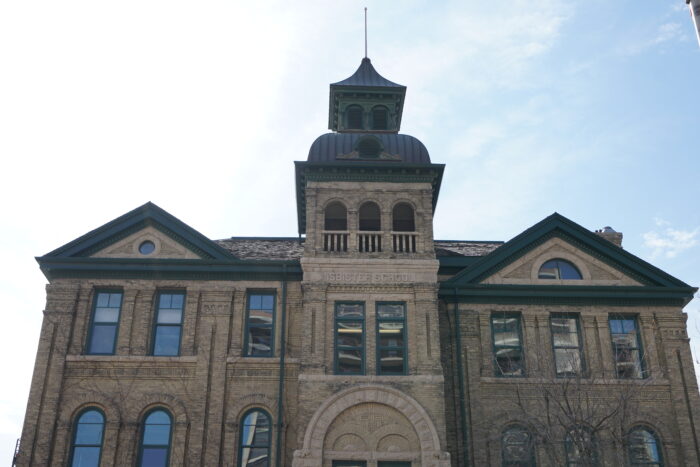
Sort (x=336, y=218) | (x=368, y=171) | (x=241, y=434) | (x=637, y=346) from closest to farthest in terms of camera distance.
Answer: (x=241, y=434) → (x=637, y=346) → (x=368, y=171) → (x=336, y=218)

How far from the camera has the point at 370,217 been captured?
28250 mm

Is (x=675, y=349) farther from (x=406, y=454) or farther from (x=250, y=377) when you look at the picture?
(x=250, y=377)

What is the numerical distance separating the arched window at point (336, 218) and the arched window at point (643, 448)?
39.4 feet

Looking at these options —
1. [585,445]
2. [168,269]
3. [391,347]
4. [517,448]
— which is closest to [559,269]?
[517,448]

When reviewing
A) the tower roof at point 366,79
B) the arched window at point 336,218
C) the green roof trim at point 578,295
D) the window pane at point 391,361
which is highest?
the tower roof at point 366,79

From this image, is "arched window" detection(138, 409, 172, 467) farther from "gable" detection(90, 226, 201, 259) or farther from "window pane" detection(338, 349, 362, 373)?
"window pane" detection(338, 349, 362, 373)

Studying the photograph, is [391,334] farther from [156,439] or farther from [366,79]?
[366,79]

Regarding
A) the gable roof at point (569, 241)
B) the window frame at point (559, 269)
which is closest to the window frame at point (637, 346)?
the gable roof at point (569, 241)

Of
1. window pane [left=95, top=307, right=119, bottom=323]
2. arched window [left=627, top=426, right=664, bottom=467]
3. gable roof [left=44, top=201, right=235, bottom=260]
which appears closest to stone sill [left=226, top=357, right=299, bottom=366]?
gable roof [left=44, top=201, right=235, bottom=260]

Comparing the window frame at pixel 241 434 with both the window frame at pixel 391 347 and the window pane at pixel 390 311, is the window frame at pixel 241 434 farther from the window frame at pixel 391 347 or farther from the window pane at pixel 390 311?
the window pane at pixel 390 311

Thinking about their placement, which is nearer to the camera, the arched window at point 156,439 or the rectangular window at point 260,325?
the arched window at point 156,439

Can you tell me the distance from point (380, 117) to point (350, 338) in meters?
10.1

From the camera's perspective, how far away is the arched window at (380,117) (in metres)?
30.5

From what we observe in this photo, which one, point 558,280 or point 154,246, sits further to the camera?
point 558,280
